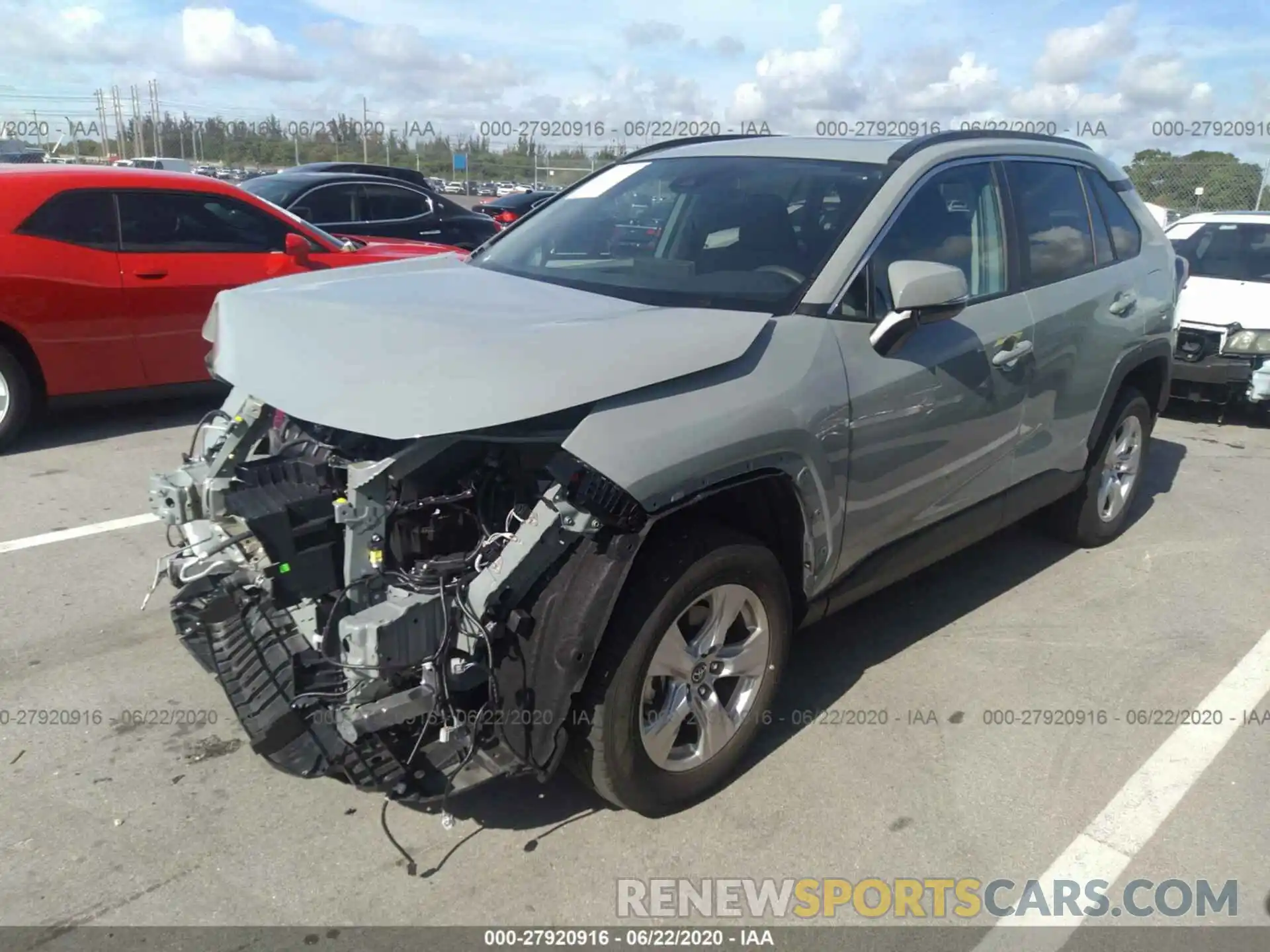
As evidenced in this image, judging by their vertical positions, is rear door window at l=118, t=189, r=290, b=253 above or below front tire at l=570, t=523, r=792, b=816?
above

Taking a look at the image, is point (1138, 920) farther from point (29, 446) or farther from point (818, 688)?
point (29, 446)

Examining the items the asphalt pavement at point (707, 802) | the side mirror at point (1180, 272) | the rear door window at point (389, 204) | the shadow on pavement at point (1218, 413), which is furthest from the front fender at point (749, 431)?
the rear door window at point (389, 204)

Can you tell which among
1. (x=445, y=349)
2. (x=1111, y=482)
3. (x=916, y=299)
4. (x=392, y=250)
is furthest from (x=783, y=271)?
(x=392, y=250)

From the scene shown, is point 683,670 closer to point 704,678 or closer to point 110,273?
point 704,678

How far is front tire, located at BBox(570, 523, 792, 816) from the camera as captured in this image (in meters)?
2.76

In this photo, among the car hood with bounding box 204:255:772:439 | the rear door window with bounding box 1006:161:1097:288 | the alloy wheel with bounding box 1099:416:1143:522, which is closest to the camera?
the car hood with bounding box 204:255:772:439

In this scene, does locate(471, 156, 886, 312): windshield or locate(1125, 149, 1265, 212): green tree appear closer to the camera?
locate(471, 156, 886, 312): windshield

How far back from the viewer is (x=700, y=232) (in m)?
3.78

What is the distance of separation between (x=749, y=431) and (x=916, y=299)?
77 cm

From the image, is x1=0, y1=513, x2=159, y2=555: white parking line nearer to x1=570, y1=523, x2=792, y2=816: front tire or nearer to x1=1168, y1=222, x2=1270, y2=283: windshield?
x1=570, y1=523, x2=792, y2=816: front tire

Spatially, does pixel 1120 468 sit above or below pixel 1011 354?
below

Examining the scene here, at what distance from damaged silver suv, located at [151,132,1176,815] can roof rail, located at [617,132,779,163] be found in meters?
0.21

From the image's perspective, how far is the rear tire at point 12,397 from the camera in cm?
614

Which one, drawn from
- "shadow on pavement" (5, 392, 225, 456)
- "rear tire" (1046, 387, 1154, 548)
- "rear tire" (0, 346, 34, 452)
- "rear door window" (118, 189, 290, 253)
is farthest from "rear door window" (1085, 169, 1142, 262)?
"rear tire" (0, 346, 34, 452)
